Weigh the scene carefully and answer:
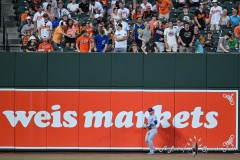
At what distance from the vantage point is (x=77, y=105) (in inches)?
1190

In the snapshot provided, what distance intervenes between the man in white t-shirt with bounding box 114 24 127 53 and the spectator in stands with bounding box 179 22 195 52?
6.63ft

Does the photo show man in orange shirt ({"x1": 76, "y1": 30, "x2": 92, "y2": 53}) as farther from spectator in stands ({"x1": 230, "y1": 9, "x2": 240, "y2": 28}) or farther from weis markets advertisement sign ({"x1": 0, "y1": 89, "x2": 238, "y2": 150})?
spectator in stands ({"x1": 230, "y1": 9, "x2": 240, "y2": 28})

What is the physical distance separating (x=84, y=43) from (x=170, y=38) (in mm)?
3131

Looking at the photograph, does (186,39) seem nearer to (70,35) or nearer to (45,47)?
(70,35)

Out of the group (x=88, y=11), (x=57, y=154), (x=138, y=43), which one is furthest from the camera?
(x=88, y=11)

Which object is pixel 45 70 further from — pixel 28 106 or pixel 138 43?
pixel 138 43

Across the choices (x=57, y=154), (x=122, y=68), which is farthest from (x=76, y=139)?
(x=122, y=68)

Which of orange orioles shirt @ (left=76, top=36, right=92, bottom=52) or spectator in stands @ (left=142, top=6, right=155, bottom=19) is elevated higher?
spectator in stands @ (left=142, top=6, right=155, bottom=19)

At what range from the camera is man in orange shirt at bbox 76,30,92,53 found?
3098cm

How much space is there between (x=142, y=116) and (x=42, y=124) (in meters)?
3.53

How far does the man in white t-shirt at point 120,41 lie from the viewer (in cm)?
3088

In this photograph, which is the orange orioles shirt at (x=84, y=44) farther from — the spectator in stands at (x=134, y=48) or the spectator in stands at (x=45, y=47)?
the spectator in stands at (x=134, y=48)

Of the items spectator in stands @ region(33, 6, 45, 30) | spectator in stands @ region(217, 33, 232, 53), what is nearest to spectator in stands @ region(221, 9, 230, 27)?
spectator in stands @ region(217, 33, 232, 53)

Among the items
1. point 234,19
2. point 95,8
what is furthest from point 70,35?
point 234,19
